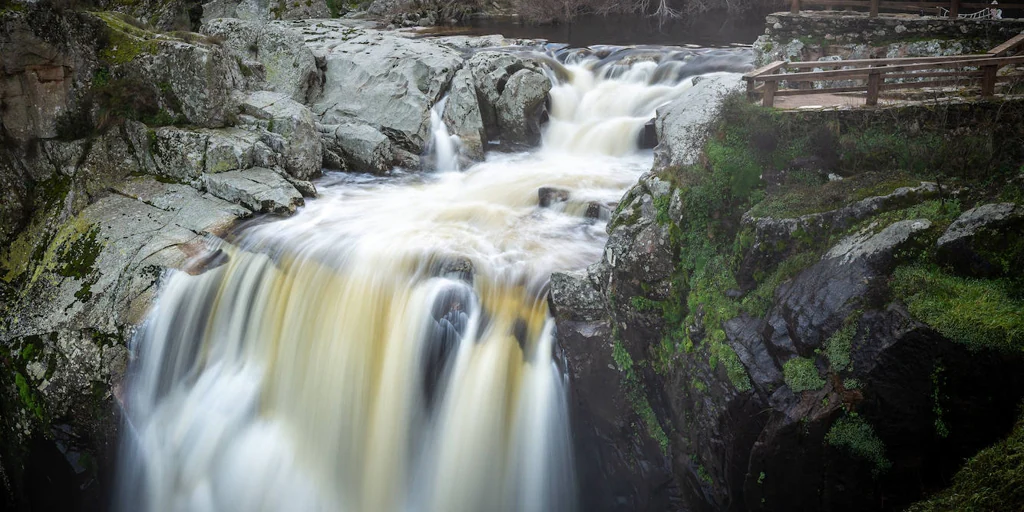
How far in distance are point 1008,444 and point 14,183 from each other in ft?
53.5

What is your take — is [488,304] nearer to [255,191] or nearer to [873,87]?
[255,191]

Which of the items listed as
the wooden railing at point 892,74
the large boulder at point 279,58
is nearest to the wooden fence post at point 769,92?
the wooden railing at point 892,74

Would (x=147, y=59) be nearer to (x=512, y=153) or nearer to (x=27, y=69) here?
(x=27, y=69)

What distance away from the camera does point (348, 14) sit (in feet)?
97.2

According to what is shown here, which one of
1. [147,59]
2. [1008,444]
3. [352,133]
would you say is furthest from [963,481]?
[147,59]

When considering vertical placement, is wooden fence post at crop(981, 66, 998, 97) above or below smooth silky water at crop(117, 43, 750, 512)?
above

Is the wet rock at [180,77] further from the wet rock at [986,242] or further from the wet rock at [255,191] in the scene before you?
the wet rock at [986,242]

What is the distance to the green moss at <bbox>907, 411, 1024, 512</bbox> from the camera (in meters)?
4.36

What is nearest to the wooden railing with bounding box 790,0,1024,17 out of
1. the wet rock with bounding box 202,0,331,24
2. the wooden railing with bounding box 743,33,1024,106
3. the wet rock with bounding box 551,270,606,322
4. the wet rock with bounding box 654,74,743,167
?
the wooden railing with bounding box 743,33,1024,106

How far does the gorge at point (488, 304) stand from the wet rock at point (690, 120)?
7 centimetres

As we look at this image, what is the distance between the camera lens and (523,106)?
55.2 ft

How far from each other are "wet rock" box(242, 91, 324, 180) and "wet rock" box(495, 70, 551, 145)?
16.4 feet

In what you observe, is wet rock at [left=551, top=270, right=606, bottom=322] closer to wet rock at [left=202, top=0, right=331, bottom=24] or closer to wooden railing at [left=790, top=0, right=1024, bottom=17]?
wooden railing at [left=790, top=0, right=1024, bottom=17]

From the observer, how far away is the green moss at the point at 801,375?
21.6 feet
